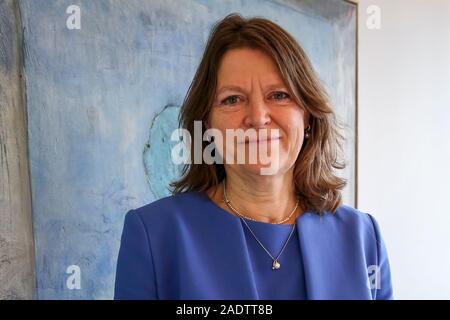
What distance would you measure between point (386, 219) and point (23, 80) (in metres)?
1.32

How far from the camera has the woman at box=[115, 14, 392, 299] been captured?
65 cm

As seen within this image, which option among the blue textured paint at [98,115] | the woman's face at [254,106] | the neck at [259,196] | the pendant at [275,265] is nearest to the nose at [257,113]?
the woman's face at [254,106]

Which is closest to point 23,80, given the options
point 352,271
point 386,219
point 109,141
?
point 109,141

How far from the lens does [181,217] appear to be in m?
0.69

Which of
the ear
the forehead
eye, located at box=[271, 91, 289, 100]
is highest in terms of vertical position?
the forehead

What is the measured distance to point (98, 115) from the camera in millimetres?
842

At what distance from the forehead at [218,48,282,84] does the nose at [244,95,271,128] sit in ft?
0.12

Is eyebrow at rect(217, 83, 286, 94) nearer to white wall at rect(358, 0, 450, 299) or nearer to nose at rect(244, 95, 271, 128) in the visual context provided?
nose at rect(244, 95, 271, 128)

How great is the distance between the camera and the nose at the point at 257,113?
26.1 inches

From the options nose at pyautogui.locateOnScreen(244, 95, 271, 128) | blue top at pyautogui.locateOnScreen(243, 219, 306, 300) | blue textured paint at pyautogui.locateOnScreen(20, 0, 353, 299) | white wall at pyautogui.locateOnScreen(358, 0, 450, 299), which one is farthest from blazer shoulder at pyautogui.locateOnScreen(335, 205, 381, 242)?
white wall at pyautogui.locateOnScreen(358, 0, 450, 299)

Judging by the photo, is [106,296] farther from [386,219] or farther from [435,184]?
[435,184]

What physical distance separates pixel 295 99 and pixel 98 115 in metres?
0.40

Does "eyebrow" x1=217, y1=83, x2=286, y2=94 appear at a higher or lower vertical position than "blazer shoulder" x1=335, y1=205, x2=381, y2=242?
higher

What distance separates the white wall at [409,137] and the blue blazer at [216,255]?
2.57ft
